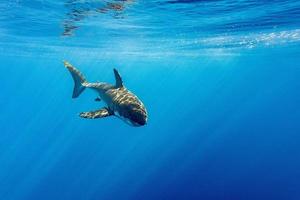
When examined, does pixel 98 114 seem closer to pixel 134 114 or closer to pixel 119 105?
pixel 119 105

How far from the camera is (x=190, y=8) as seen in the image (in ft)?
63.5

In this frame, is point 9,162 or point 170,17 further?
point 9,162

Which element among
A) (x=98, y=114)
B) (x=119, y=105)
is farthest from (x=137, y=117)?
(x=98, y=114)

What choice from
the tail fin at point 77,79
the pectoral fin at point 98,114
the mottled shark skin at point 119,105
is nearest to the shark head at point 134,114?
the mottled shark skin at point 119,105

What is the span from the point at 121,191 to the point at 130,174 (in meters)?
4.74

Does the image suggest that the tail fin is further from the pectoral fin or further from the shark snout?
the shark snout

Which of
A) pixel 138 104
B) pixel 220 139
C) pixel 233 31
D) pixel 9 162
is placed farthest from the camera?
pixel 9 162

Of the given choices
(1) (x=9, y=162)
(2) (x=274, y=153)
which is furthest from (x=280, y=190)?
(1) (x=9, y=162)

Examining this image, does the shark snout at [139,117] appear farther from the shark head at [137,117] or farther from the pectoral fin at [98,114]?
the pectoral fin at [98,114]

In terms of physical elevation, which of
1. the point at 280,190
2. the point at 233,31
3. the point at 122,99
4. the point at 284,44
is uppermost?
the point at 122,99

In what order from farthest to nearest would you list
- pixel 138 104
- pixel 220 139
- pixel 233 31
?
1. pixel 220 139
2. pixel 233 31
3. pixel 138 104

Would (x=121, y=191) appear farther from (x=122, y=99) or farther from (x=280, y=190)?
(x=122, y=99)

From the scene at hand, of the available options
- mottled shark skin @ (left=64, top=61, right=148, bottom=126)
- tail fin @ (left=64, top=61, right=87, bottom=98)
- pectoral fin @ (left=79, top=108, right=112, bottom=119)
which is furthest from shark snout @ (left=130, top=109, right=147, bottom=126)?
tail fin @ (left=64, top=61, right=87, bottom=98)

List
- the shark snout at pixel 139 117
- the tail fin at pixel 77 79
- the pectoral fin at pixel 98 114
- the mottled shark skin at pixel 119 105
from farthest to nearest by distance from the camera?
1. the tail fin at pixel 77 79
2. the pectoral fin at pixel 98 114
3. the mottled shark skin at pixel 119 105
4. the shark snout at pixel 139 117
